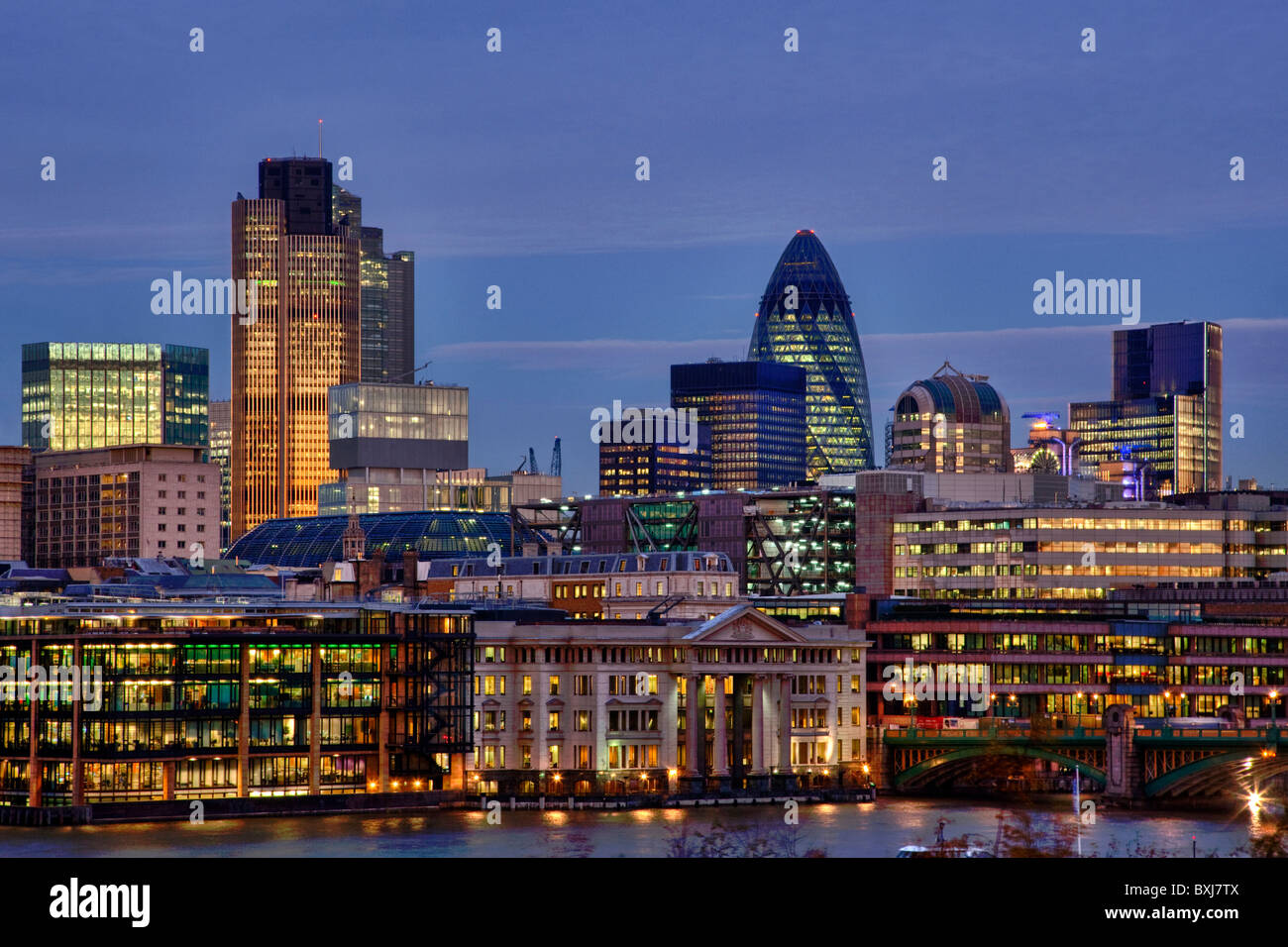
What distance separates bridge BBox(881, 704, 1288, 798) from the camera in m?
168

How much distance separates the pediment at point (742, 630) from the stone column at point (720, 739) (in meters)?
2.79

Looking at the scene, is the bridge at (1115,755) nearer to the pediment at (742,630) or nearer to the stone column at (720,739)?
the pediment at (742,630)

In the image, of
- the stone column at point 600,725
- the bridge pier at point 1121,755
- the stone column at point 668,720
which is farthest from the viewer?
the stone column at point 668,720

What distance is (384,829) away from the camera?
14738 cm

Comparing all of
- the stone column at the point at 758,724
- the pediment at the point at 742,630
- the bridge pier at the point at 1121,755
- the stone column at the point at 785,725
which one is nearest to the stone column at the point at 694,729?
the pediment at the point at 742,630

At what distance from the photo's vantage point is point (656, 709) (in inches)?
6964

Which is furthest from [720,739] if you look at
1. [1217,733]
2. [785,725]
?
[1217,733]

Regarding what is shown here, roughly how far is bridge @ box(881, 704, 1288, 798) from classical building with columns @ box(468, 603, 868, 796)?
15.5 ft

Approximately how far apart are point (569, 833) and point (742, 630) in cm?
3867

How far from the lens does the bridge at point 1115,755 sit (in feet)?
553
